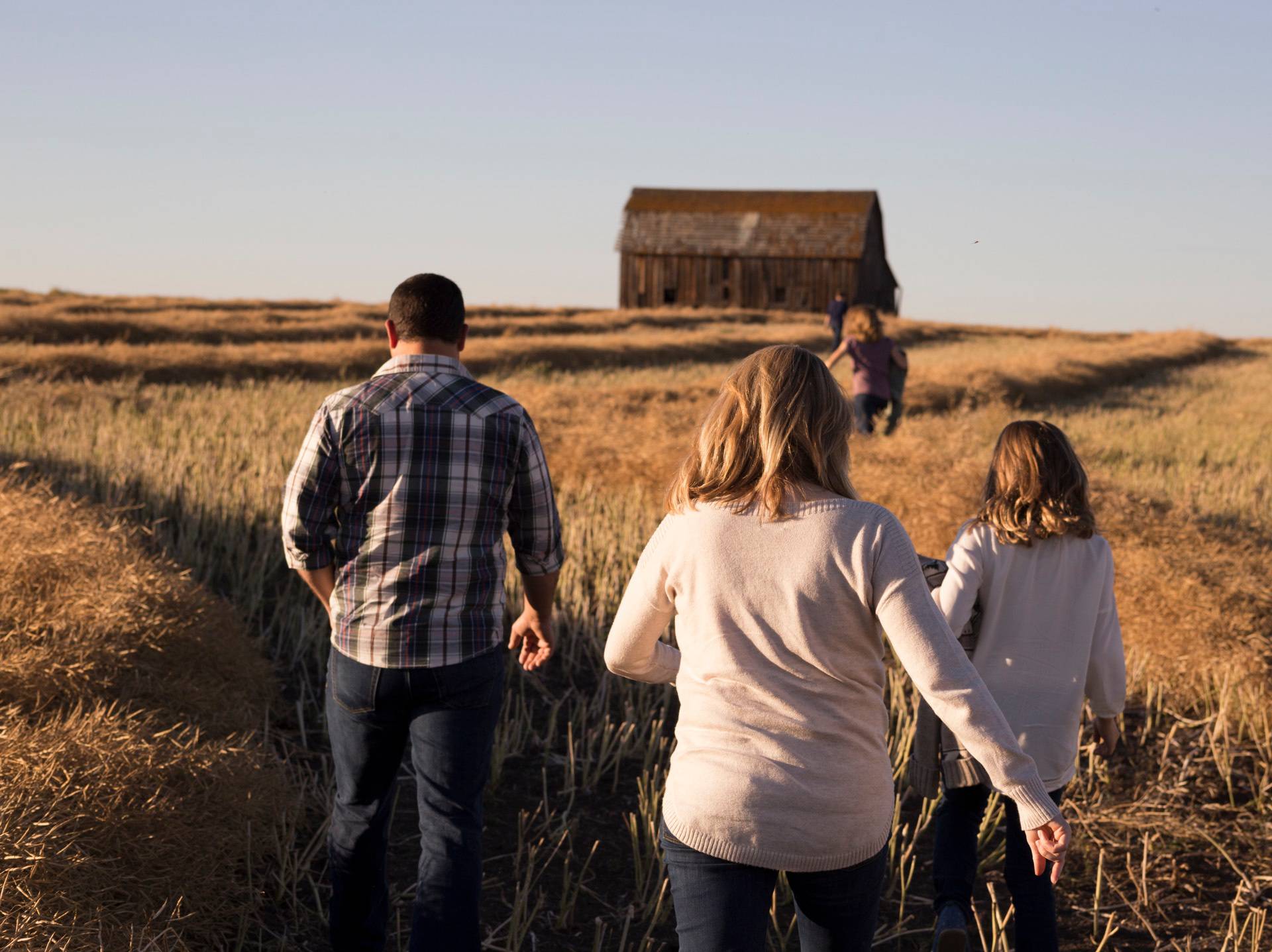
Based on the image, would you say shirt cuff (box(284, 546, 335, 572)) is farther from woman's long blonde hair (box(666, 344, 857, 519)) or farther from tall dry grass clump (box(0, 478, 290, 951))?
woman's long blonde hair (box(666, 344, 857, 519))

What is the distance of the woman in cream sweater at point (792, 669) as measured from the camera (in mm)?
1790

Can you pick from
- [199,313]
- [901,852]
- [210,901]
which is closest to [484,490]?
[210,901]

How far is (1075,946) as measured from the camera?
342 centimetres

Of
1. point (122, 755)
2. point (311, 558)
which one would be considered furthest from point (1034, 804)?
point (122, 755)

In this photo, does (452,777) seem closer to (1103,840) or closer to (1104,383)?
(1103,840)

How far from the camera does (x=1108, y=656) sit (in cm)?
287

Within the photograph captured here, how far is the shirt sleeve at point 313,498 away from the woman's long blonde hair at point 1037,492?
5.19ft

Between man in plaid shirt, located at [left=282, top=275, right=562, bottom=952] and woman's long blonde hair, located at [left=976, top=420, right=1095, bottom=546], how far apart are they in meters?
1.17

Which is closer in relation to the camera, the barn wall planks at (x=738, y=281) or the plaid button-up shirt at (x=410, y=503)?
the plaid button-up shirt at (x=410, y=503)

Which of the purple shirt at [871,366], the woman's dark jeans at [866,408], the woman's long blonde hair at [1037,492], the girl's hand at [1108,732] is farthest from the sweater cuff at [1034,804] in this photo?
the purple shirt at [871,366]

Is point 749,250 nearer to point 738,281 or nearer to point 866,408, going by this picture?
point 738,281

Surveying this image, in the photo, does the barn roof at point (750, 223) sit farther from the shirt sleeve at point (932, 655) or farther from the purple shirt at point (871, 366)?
the shirt sleeve at point (932, 655)

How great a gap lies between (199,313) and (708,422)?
2724 centimetres

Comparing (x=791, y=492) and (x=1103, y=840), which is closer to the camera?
(x=791, y=492)
